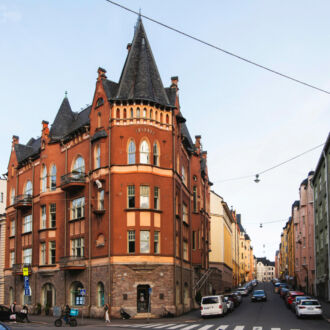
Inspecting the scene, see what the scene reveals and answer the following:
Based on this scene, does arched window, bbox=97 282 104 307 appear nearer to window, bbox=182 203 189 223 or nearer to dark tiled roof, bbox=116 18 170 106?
window, bbox=182 203 189 223

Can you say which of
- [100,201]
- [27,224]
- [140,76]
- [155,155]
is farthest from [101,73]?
[27,224]

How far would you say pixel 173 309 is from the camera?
40156 mm

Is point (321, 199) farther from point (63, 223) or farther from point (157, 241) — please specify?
point (63, 223)

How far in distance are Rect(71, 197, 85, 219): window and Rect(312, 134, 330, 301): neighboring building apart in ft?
77.9

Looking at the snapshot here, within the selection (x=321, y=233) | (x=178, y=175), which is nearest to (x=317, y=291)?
(x=321, y=233)

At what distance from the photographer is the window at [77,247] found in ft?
146

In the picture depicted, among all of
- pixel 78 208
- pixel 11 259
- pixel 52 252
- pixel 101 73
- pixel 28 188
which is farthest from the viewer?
pixel 11 259

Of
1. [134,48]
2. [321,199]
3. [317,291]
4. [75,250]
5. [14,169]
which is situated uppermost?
[134,48]

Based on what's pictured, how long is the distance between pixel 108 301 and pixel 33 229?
51.7ft

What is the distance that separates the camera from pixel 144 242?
40531 millimetres

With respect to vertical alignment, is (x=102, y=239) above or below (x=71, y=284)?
above

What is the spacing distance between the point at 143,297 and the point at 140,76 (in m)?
18.1

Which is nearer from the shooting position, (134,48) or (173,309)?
(173,309)

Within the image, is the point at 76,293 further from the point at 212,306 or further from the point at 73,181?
the point at 212,306
